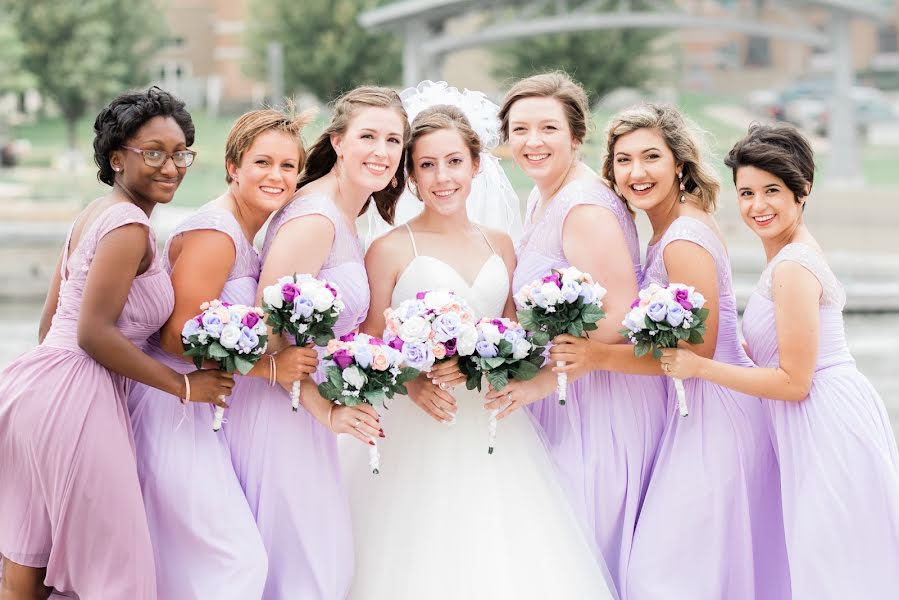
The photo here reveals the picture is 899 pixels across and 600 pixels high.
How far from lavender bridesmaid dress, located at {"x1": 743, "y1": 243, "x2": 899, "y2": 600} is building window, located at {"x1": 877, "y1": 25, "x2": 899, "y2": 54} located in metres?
57.9

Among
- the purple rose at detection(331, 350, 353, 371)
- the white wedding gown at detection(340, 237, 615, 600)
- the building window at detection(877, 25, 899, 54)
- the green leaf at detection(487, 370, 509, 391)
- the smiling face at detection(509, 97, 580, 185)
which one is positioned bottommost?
the white wedding gown at detection(340, 237, 615, 600)

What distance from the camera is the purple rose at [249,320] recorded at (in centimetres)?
401

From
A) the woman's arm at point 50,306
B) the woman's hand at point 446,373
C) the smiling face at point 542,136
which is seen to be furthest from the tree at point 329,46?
the woman's hand at point 446,373

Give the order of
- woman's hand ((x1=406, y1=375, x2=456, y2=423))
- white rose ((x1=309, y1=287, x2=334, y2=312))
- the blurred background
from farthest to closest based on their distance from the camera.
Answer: the blurred background → woman's hand ((x1=406, y1=375, x2=456, y2=423)) → white rose ((x1=309, y1=287, x2=334, y2=312))

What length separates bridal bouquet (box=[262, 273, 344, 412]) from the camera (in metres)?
4.02

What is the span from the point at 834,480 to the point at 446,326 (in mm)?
1551

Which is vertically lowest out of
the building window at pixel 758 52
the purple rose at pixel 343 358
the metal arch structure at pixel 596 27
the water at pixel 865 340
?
the water at pixel 865 340

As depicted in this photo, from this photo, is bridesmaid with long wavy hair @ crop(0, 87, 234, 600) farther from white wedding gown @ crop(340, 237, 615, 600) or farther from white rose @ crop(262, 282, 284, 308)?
white wedding gown @ crop(340, 237, 615, 600)

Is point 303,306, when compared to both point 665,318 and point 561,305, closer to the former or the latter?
point 561,305

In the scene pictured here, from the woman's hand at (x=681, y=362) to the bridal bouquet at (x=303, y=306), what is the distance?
4.11ft

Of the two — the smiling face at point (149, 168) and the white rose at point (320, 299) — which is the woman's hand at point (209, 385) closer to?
the white rose at point (320, 299)

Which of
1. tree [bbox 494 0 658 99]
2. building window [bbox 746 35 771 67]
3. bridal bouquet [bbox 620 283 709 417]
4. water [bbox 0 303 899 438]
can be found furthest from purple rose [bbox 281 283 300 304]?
building window [bbox 746 35 771 67]

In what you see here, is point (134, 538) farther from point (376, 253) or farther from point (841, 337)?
point (841, 337)

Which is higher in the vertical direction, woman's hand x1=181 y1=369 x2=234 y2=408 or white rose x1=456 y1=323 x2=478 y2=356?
white rose x1=456 y1=323 x2=478 y2=356
